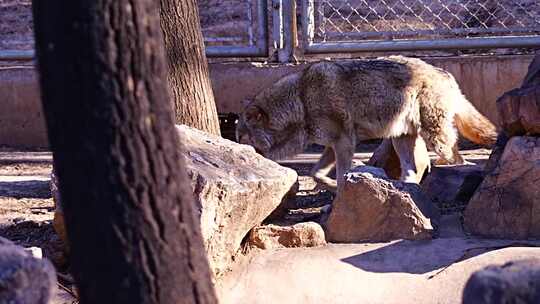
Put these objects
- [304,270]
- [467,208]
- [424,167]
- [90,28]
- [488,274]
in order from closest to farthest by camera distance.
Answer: [90,28] → [488,274] → [304,270] → [467,208] → [424,167]

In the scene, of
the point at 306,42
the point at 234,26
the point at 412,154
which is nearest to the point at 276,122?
the point at 412,154

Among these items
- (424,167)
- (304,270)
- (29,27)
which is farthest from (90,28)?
(29,27)

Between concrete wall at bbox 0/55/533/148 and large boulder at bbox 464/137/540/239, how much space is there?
140 inches

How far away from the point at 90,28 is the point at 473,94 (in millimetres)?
7738

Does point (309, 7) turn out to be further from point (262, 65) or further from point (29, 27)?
point (29, 27)

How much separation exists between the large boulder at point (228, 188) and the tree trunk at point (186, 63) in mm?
577

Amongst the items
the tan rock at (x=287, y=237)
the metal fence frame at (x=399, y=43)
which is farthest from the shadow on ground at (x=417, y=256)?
the metal fence frame at (x=399, y=43)

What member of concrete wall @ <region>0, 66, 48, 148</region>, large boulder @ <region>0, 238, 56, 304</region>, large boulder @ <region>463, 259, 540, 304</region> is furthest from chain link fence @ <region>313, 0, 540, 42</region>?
large boulder @ <region>463, 259, 540, 304</region>

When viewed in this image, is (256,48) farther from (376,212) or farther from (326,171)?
(376,212)

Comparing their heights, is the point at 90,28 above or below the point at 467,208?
above

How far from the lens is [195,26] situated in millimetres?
6895

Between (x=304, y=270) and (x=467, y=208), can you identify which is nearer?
(x=304, y=270)

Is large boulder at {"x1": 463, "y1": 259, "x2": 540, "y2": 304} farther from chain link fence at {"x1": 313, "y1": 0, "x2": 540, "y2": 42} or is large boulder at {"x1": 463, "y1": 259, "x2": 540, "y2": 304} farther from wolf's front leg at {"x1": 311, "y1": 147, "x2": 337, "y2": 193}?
chain link fence at {"x1": 313, "y1": 0, "x2": 540, "y2": 42}

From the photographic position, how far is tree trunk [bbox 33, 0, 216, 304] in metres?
2.25
